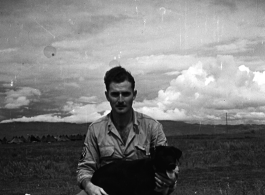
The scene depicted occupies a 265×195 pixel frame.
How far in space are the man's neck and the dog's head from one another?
32.5 inches

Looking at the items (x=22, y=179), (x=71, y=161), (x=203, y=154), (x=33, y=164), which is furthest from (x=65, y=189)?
(x=203, y=154)

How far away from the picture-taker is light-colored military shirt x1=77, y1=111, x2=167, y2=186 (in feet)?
17.7

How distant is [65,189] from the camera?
15.5 m

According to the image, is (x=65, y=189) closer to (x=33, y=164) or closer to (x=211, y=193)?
(x=211, y=193)

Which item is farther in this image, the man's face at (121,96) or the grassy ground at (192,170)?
the grassy ground at (192,170)

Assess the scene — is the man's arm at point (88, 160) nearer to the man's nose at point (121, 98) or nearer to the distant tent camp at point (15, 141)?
the man's nose at point (121, 98)

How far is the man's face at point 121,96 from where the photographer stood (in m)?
5.34

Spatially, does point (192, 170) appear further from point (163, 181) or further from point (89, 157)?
point (163, 181)

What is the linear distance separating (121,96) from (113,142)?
672 millimetres

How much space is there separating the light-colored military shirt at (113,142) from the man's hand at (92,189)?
21 cm

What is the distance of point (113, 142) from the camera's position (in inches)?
213

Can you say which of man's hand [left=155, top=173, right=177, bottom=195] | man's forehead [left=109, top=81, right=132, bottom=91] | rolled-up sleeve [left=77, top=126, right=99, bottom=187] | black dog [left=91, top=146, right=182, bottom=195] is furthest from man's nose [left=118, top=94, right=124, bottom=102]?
man's hand [left=155, top=173, right=177, bottom=195]

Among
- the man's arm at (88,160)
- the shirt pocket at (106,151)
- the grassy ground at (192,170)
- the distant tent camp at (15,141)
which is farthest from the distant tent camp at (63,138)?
the shirt pocket at (106,151)

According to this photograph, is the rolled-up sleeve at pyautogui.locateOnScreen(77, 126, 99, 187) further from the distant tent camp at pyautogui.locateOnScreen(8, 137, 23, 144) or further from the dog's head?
the distant tent camp at pyautogui.locateOnScreen(8, 137, 23, 144)
